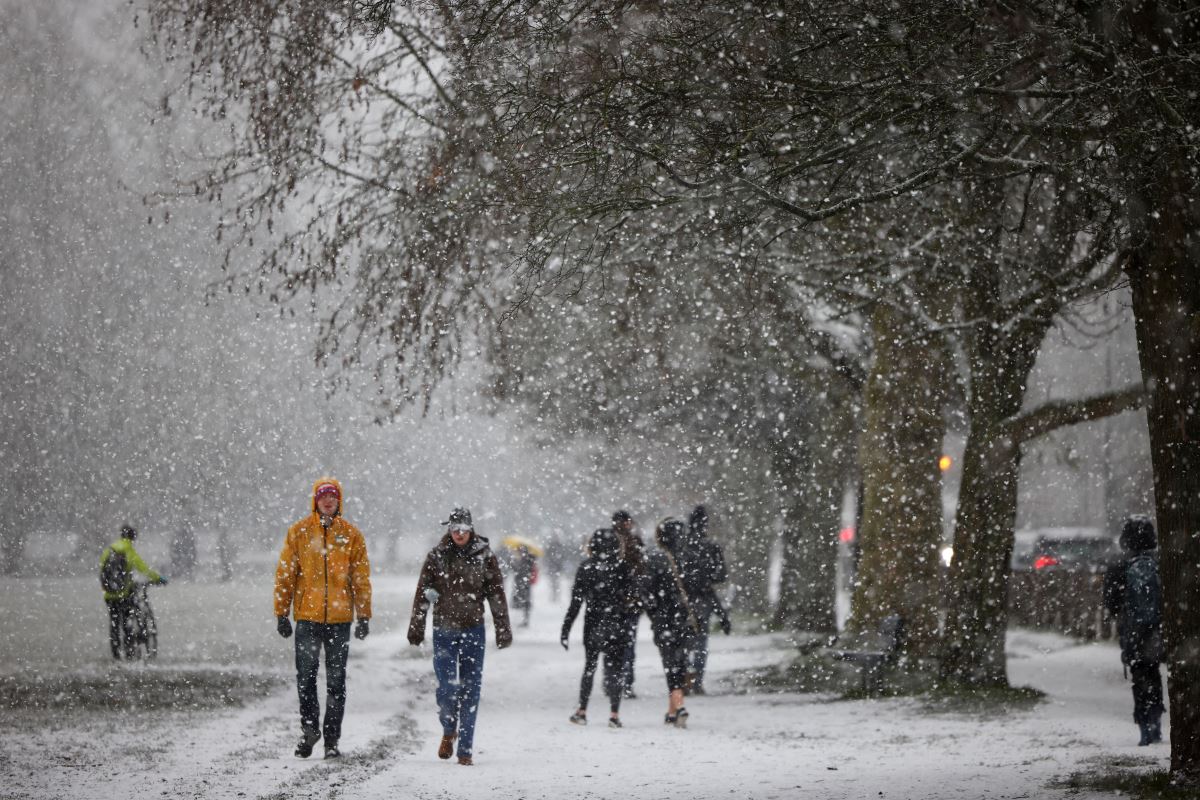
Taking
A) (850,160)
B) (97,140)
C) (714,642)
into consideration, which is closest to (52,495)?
(97,140)

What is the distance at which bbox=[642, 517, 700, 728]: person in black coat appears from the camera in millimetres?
12461

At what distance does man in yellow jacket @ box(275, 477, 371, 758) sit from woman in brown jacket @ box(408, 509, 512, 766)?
0.53 m

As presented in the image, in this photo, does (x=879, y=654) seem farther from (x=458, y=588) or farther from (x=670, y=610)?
(x=458, y=588)

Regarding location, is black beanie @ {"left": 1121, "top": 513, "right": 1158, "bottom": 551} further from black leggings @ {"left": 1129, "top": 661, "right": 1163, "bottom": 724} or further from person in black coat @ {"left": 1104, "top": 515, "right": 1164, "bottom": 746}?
black leggings @ {"left": 1129, "top": 661, "right": 1163, "bottom": 724}

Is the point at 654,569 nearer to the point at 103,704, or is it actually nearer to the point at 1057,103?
the point at 103,704

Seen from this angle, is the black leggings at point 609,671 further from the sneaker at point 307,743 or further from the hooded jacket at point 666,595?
the sneaker at point 307,743

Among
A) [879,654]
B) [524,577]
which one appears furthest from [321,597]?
[524,577]

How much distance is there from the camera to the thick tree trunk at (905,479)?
15695 millimetres

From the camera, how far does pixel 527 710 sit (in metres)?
14.0

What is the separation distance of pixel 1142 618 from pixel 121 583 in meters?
11.9

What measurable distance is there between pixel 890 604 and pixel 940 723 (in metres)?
3.77

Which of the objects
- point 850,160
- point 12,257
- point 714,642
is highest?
point 12,257

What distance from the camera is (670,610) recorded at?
1277cm

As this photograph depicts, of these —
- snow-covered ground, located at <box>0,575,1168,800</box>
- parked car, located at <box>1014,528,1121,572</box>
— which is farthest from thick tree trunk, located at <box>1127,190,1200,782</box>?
parked car, located at <box>1014,528,1121,572</box>
